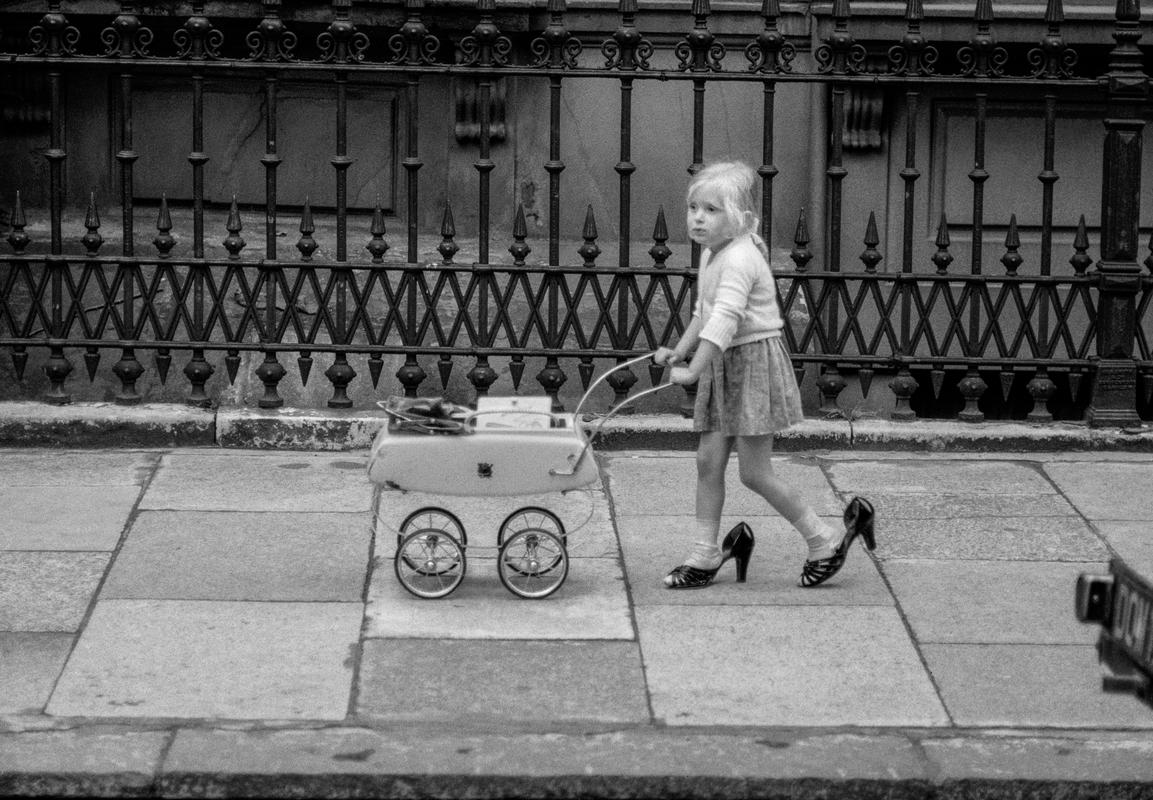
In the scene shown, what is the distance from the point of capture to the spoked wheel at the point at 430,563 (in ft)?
21.4

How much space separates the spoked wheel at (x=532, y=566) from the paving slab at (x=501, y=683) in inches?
17.1

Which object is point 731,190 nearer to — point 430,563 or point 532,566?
point 532,566

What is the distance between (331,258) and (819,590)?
3.57 meters

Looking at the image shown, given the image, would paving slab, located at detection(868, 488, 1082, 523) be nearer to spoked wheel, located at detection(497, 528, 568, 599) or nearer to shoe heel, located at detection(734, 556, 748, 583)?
shoe heel, located at detection(734, 556, 748, 583)

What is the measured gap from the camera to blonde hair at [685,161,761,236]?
6375mm

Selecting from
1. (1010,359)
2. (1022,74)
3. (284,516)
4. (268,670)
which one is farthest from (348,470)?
(1022,74)

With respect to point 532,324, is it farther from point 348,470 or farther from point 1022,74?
point 1022,74

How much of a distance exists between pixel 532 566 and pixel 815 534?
3.33 ft

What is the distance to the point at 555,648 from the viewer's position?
6082 millimetres

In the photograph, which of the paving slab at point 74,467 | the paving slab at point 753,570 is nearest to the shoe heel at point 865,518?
the paving slab at point 753,570

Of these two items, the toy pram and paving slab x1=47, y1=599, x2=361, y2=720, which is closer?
paving slab x1=47, y1=599, x2=361, y2=720

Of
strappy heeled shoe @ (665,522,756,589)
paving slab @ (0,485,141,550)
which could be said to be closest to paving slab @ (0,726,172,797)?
paving slab @ (0,485,141,550)

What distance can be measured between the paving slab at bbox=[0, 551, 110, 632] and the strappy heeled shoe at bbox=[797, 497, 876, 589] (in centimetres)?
254

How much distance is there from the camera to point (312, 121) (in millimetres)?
9891
